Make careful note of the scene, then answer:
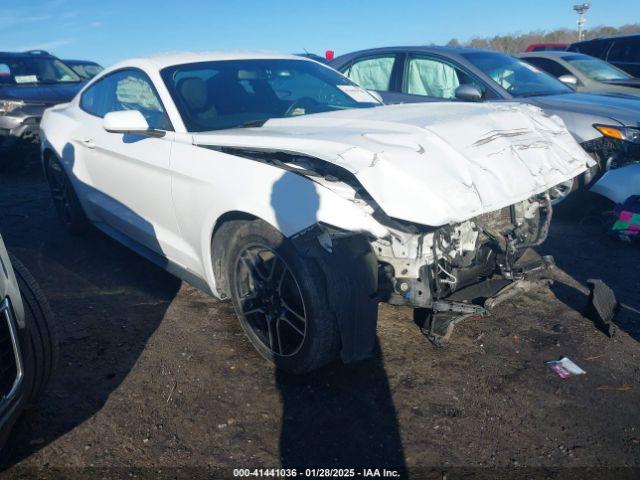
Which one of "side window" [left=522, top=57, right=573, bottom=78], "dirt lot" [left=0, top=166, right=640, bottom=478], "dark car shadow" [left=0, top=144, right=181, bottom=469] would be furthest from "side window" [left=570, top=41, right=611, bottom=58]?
"dark car shadow" [left=0, top=144, right=181, bottom=469]

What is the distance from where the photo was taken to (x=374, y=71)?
22.9 feet

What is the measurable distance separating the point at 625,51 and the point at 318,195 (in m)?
10.6

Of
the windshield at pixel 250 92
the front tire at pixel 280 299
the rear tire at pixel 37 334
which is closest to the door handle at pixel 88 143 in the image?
the windshield at pixel 250 92

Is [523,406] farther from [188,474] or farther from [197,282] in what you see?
[197,282]

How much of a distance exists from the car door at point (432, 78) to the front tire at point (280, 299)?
156 inches

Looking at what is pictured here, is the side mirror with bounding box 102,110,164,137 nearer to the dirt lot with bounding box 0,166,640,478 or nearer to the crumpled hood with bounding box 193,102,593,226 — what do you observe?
the crumpled hood with bounding box 193,102,593,226

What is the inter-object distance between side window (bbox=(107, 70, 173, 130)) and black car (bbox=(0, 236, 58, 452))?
147 centimetres

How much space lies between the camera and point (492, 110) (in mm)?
3367

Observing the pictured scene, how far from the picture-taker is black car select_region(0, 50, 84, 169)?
843 cm

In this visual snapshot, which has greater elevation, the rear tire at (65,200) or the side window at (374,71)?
the side window at (374,71)

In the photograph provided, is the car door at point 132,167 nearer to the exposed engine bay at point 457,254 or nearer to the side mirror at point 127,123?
the side mirror at point 127,123

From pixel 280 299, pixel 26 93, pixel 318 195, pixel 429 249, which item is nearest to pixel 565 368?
pixel 429 249

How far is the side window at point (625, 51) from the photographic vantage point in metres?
10.5

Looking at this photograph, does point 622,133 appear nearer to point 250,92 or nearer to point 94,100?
point 250,92
